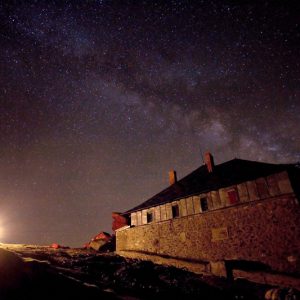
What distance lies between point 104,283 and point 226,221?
10394mm

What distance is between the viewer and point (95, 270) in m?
12.8

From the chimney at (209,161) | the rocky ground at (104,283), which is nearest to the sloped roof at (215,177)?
the chimney at (209,161)

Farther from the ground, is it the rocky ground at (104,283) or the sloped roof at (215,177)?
the sloped roof at (215,177)

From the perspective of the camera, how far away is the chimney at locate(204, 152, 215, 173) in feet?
70.0

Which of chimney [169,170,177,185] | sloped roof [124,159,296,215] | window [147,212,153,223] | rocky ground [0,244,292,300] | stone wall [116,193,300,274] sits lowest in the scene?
rocky ground [0,244,292,300]

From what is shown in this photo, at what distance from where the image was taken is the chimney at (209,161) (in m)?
21.3

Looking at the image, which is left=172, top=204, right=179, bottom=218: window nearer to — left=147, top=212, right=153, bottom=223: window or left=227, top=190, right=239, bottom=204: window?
left=147, top=212, right=153, bottom=223: window

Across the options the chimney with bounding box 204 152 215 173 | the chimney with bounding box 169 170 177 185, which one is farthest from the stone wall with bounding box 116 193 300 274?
the chimney with bounding box 169 170 177 185

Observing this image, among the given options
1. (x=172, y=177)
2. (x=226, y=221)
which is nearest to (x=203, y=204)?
(x=226, y=221)

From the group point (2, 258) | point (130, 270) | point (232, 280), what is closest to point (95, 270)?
point (130, 270)

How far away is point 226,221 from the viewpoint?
16.5 m

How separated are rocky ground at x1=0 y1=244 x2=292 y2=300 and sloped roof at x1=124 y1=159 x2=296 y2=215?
6.87 m

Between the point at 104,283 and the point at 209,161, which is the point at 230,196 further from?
the point at 104,283

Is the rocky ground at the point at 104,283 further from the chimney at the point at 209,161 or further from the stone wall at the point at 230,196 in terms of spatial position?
the chimney at the point at 209,161
